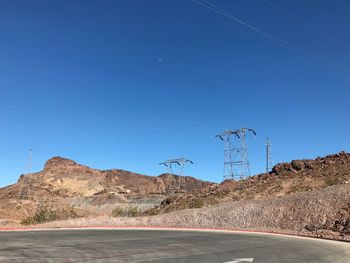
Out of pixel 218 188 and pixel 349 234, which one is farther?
pixel 218 188

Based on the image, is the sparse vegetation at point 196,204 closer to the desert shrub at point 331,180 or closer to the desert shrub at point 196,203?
the desert shrub at point 196,203

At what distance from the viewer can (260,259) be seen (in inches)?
669

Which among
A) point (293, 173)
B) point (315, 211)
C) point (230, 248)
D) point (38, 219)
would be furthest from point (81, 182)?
point (230, 248)

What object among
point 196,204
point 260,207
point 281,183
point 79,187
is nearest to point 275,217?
point 260,207

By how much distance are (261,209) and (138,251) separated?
3487 centimetres

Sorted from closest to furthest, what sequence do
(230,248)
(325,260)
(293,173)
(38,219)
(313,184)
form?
(325,260)
(230,248)
(38,219)
(313,184)
(293,173)

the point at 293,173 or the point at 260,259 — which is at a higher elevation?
the point at 293,173

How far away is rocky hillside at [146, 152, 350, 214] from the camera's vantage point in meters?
65.4

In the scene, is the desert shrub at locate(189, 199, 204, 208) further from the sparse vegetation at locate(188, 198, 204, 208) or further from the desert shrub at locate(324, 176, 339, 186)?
the desert shrub at locate(324, 176, 339, 186)

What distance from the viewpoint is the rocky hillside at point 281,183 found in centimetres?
6538

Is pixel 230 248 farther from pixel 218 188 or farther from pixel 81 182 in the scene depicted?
pixel 81 182

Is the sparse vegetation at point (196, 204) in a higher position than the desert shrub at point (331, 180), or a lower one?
lower

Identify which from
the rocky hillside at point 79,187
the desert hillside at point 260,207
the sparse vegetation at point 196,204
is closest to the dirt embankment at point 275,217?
the desert hillside at point 260,207

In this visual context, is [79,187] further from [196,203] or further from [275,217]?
[275,217]
